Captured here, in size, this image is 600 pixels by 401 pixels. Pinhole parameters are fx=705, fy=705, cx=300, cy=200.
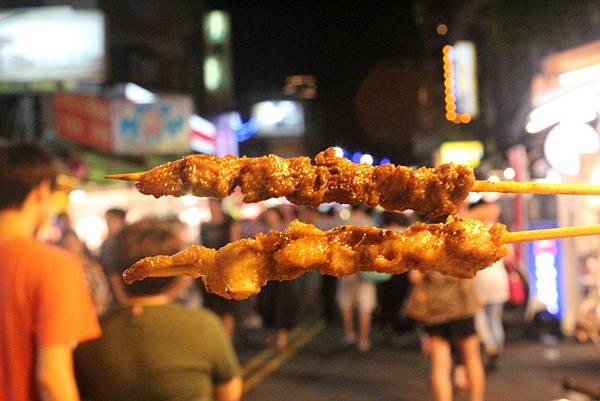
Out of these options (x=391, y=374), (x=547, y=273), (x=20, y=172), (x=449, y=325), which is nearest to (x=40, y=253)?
(x=20, y=172)

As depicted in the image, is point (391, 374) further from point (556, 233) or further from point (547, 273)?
point (556, 233)

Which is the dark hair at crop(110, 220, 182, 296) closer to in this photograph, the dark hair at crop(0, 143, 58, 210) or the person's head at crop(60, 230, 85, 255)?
the dark hair at crop(0, 143, 58, 210)

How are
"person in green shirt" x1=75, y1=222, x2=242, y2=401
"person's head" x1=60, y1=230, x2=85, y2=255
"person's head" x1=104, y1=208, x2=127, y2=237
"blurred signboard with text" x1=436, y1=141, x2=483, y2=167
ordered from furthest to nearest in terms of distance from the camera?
1. "blurred signboard with text" x1=436, y1=141, x2=483, y2=167
2. "person's head" x1=60, y1=230, x2=85, y2=255
3. "person's head" x1=104, y1=208, x2=127, y2=237
4. "person in green shirt" x1=75, y1=222, x2=242, y2=401

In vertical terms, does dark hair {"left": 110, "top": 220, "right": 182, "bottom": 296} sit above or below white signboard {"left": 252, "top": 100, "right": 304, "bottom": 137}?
below

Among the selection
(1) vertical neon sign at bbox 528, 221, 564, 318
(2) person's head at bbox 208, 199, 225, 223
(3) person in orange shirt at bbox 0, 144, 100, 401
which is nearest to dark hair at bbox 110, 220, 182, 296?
(3) person in orange shirt at bbox 0, 144, 100, 401

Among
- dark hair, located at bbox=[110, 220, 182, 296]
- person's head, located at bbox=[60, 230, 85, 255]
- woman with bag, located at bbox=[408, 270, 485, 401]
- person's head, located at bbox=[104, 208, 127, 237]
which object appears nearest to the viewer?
dark hair, located at bbox=[110, 220, 182, 296]

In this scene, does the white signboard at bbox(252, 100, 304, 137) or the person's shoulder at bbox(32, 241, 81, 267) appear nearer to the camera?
the person's shoulder at bbox(32, 241, 81, 267)

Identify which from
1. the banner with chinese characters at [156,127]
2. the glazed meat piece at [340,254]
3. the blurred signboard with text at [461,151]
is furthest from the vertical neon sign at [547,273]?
the blurred signboard with text at [461,151]
